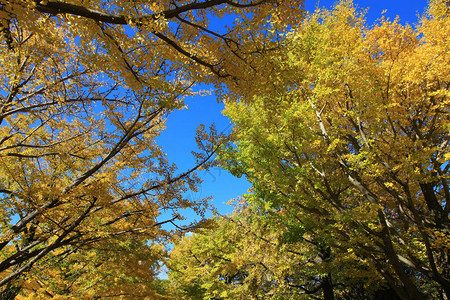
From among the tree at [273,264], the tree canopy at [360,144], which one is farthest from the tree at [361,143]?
the tree at [273,264]


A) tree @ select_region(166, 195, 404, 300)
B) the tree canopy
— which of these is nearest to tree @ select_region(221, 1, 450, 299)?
the tree canopy

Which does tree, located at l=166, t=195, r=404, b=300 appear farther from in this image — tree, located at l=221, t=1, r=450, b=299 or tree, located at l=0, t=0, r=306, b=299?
tree, located at l=0, t=0, r=306, b=299

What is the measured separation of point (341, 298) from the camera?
12945 mm

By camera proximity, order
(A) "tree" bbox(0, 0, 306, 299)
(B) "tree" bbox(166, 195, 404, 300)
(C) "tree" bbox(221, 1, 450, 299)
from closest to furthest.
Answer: (A) "tree" bbox(0, 0, 306, 299) < (C) "tree" bbox(221, 1, 450, 299) < (B) "tree" bbox(166, 195, 404, 300)

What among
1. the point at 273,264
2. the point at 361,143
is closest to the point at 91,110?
the point at 361,143

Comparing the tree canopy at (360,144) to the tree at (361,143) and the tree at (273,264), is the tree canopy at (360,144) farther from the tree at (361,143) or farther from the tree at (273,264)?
the tree at (273,264)

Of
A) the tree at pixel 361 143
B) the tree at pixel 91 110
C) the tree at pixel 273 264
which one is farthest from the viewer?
the tree at pixel 273 264

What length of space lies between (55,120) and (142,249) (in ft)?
12.0

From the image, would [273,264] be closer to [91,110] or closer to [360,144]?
[360,144]

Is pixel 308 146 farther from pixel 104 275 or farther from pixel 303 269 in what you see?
pixel 104 275

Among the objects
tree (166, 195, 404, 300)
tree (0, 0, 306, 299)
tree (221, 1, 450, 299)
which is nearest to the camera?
tree (0, 0, 306, 299)

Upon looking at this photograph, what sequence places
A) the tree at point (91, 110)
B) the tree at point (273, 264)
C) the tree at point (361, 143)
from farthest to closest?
the tree at point (273, 264) < the tree at point (361, 143) < the tree at point (91, 110)

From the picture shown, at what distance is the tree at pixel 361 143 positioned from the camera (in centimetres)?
544

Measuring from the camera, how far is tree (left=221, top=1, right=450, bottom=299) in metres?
5.44
